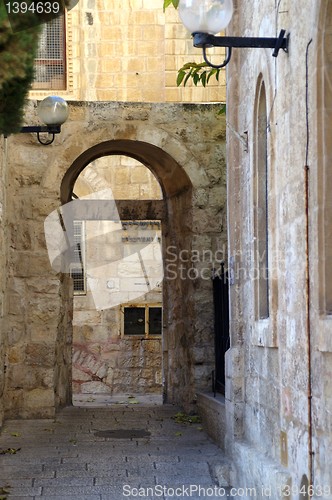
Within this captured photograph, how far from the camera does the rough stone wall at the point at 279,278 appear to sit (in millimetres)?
5328

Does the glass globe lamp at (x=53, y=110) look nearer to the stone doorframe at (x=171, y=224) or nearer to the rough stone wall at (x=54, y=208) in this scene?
the rough stone wall at (x=54, y=208)

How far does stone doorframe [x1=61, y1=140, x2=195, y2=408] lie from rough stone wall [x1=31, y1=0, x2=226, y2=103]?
11.0 ft

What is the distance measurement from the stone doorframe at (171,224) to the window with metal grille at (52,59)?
2.23 meters

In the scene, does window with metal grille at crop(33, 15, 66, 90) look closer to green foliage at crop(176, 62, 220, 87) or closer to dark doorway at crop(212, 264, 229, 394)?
green foliage at crop(176, 62, 220, 87)

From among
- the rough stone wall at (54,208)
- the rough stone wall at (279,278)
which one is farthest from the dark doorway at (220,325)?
the rough stone wall at (279,278)

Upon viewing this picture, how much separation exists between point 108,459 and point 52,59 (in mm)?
7330

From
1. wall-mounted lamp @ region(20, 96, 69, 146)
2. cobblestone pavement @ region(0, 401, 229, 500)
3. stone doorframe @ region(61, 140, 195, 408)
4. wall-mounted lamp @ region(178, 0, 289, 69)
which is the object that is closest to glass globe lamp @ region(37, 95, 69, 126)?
wall-mounted lamp @ region(20, 96, 69, 146)

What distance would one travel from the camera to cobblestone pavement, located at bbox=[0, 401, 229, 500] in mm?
7508

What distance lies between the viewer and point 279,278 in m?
6.35

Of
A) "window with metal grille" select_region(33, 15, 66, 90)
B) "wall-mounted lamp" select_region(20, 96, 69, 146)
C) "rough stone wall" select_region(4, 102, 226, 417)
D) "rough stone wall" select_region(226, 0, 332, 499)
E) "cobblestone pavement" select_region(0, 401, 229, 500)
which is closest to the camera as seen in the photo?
"rough stone wall" select_region(226, 0, 332, 499)

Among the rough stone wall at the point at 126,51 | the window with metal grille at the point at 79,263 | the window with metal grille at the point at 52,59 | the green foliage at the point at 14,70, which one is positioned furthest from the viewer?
the window with metal grille at the point at 79,263

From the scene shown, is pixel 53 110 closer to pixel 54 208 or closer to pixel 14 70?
pixel 54 208

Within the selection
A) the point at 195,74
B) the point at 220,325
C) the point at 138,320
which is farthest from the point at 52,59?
the point at 138,320

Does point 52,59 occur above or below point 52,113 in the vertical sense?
above
